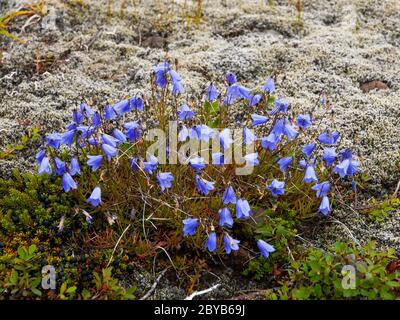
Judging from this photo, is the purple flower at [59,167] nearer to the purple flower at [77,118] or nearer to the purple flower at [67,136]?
the purple flower at [67,136]

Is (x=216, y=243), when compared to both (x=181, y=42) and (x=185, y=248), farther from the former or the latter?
(x=181, y=42)

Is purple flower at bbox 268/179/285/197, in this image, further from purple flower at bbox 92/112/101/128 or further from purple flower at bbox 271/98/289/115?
purple flower at bbox 92/112/101/128

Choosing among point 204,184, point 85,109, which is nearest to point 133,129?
point 85,109

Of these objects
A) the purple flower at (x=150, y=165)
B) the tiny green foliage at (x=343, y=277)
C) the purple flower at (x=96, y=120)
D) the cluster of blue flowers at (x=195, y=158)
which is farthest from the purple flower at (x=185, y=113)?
the tiny green foliage at (x=343, y=277)

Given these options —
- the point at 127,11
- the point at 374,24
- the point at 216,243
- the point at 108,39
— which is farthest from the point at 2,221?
the point at 374,24

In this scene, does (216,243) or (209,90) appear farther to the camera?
(209,90)

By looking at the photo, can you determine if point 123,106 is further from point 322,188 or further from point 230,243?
point 322,188
